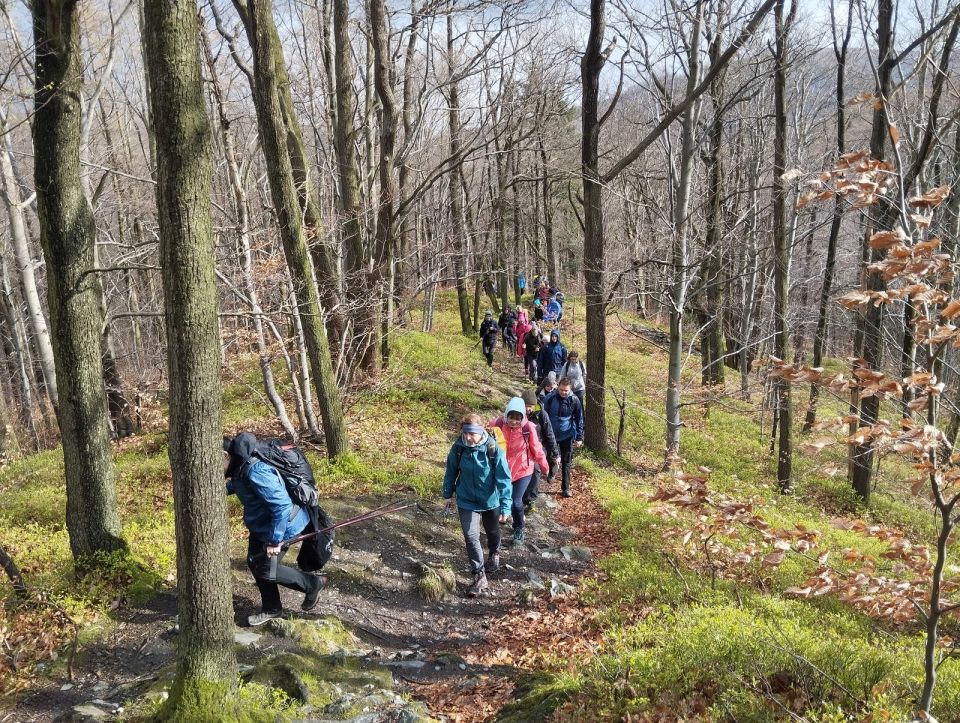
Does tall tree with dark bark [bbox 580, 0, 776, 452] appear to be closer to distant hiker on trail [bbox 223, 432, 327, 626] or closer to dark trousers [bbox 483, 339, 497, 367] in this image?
dark trousers [bbox 483, 339, 497, 367]

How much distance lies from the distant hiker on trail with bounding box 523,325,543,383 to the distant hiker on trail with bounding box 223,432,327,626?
12.5m

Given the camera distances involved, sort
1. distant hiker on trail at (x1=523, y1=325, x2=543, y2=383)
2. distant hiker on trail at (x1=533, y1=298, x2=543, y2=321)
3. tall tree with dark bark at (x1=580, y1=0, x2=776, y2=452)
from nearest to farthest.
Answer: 1. tall tree with dark bark at (x1=580, y1=0, x2=776, y2=452)
2. distant hiker on trail at (x1=523, y1=325, x2=543, y2=383)
3. distant hiker on trail at (x1=533, y1=298, x2=543, y2=321)

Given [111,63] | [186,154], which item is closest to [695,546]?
[186,154]

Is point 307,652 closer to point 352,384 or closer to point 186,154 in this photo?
point 186,154

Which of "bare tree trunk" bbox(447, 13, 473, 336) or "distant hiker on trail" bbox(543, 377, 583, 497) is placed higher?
"bare tree trunk" bbox(447, 13, 473, 336)

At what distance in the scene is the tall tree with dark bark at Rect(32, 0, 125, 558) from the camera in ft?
17.0

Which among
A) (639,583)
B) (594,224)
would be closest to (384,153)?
(594,224)

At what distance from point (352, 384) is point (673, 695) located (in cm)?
906

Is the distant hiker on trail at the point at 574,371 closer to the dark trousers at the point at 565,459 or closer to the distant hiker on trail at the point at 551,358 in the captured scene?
the dark trousers at the point at 565,459

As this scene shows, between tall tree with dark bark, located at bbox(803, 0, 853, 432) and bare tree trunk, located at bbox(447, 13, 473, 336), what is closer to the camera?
tall tree with dark bark, located at bbox(803, 0, 853, 432)

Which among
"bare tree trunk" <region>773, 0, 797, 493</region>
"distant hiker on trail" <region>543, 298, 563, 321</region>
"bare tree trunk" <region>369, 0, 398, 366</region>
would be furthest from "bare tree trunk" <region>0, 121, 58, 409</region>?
"distant hiker on trail" <region>543, 298, 563, 321</region>

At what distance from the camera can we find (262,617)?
5293 millimetres

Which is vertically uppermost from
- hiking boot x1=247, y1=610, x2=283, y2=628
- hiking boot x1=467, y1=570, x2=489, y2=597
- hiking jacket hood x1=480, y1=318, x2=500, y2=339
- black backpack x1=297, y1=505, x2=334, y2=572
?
hiking jacket hood x1=480, y1=318, x2=500, y2=339

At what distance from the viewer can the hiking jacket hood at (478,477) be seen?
6.21 meters
